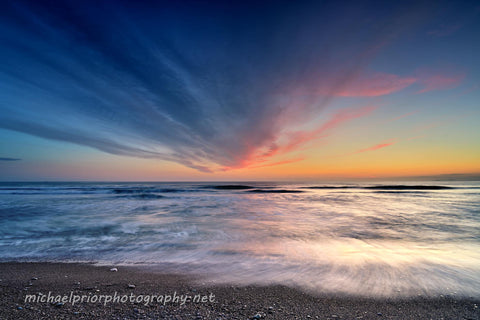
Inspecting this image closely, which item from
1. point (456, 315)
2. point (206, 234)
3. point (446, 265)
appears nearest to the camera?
point (456, 315)

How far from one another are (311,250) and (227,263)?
88.0 inches

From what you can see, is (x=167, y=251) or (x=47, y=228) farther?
(x=47, y=228)

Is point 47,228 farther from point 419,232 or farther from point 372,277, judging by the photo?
point 419,232

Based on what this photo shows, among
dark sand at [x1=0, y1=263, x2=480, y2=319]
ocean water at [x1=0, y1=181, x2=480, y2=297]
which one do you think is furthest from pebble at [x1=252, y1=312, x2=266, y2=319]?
ocean water at [x1=0, y1=181, x2=480, y2=297]

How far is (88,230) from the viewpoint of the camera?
7539 millimetres

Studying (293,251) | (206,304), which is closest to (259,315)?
(206,304)

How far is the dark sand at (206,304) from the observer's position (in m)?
2.56

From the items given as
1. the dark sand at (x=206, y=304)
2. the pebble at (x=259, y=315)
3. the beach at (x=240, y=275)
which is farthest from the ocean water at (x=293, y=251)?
the pebble at (x=259, y=315)

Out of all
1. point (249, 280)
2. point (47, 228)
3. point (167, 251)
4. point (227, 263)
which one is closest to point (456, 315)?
point (249, 280)

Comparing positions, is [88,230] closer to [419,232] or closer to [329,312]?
[329,312]

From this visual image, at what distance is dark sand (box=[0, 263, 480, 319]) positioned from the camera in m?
2.56

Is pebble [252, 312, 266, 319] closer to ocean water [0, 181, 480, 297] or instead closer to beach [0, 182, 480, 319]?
beach [0, 182, 480, 319]

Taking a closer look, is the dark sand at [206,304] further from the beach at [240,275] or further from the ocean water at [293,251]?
the ocean water at [293,251]

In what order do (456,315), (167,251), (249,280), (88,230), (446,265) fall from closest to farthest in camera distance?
(456,315) < (249,280) < (446,265) < (167,251) < (88,230)
